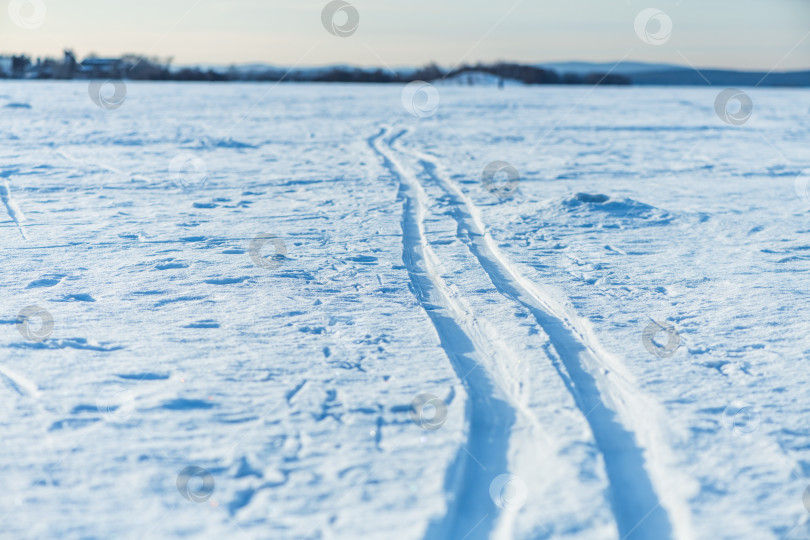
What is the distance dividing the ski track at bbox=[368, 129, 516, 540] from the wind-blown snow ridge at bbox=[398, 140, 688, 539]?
408 mm

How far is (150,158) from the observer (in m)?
10.3

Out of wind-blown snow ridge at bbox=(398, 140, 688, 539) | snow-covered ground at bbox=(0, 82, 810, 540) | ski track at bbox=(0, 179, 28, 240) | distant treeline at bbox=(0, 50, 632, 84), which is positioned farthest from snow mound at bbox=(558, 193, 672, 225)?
distant treeline at bbox=(0, 50, 632, 84)

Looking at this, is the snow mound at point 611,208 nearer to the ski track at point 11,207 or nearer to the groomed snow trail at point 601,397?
the groomed snow trail at point 601,397

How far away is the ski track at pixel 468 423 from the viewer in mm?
2340

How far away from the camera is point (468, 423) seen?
2.88 meters

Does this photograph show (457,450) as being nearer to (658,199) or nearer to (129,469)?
(129,469)

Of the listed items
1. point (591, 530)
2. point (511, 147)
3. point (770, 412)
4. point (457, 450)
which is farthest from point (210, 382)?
point (511, 147)

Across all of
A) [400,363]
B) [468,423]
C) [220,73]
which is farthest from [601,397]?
[220,73]

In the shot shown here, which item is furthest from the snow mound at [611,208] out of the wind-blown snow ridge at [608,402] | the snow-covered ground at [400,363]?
the wind-blown snow ridge at [608,402]

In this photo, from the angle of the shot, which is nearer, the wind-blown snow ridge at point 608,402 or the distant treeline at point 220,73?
the wind-blown snow ridge at point 608,402

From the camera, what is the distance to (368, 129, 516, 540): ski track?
7.68 feet

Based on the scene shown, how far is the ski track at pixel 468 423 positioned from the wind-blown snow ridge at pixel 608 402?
0.41 meters

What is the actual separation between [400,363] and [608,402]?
1043mm

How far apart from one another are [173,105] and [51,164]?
1253 centimetres
